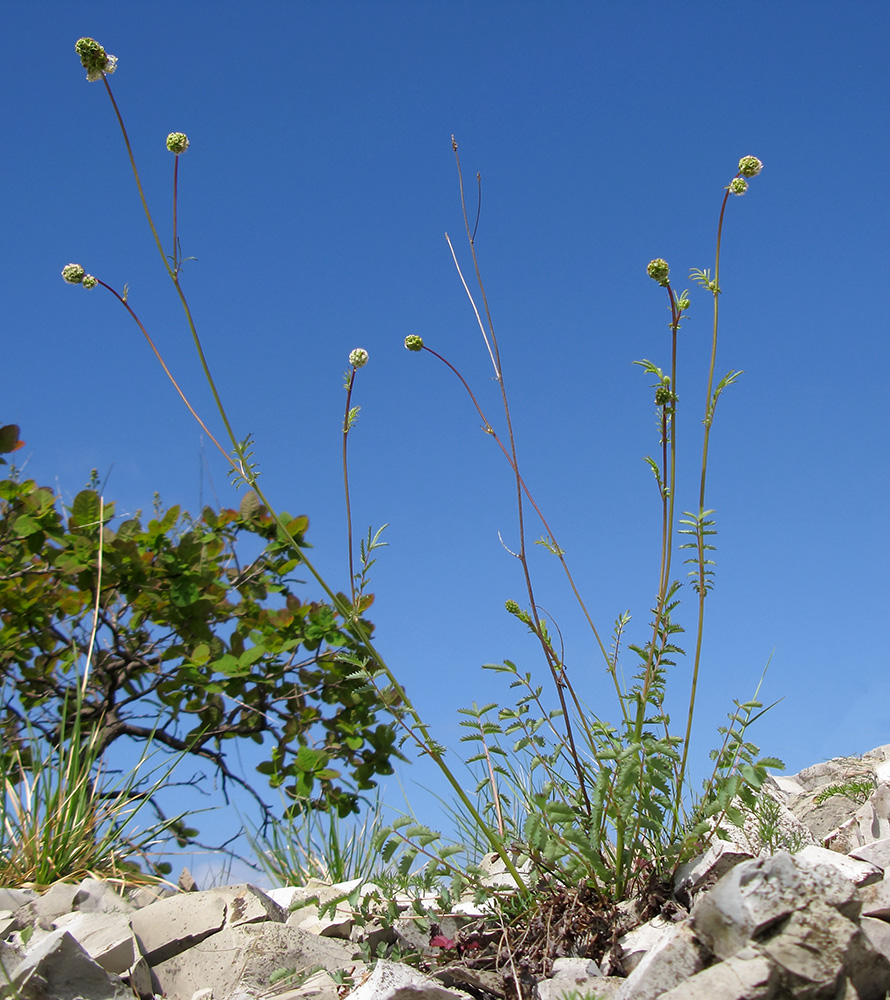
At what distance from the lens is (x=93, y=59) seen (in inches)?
91.4

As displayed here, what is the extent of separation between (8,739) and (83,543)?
3.37ft

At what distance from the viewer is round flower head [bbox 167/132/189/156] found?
2488 millimetres

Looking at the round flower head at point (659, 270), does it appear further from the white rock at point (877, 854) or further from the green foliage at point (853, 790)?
the green foliage at point (853, 790)

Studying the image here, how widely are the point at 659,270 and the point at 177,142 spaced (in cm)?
149

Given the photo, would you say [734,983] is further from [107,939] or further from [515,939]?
[107,939]

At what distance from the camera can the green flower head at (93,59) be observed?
2.30m

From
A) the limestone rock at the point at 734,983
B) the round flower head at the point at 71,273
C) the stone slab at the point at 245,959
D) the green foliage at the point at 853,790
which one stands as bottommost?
the stone slab at the point at 245,959

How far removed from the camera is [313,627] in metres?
4.13

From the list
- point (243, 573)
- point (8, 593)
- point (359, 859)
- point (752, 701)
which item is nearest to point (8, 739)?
point (8, 593)

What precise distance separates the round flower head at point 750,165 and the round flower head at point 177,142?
1.65 meters

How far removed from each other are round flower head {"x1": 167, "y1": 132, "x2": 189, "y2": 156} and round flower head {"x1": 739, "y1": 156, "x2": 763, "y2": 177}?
5.41 ft

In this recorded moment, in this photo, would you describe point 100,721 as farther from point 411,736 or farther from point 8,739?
point 411,736

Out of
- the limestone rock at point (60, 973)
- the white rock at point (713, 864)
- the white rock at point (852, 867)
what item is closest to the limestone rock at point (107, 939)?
the limestone rock at point (60, 973)

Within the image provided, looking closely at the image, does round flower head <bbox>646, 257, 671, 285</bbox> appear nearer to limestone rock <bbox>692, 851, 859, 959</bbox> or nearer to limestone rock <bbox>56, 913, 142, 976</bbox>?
limestone rock <bbox>692, 851, 859, 959</bbox>
